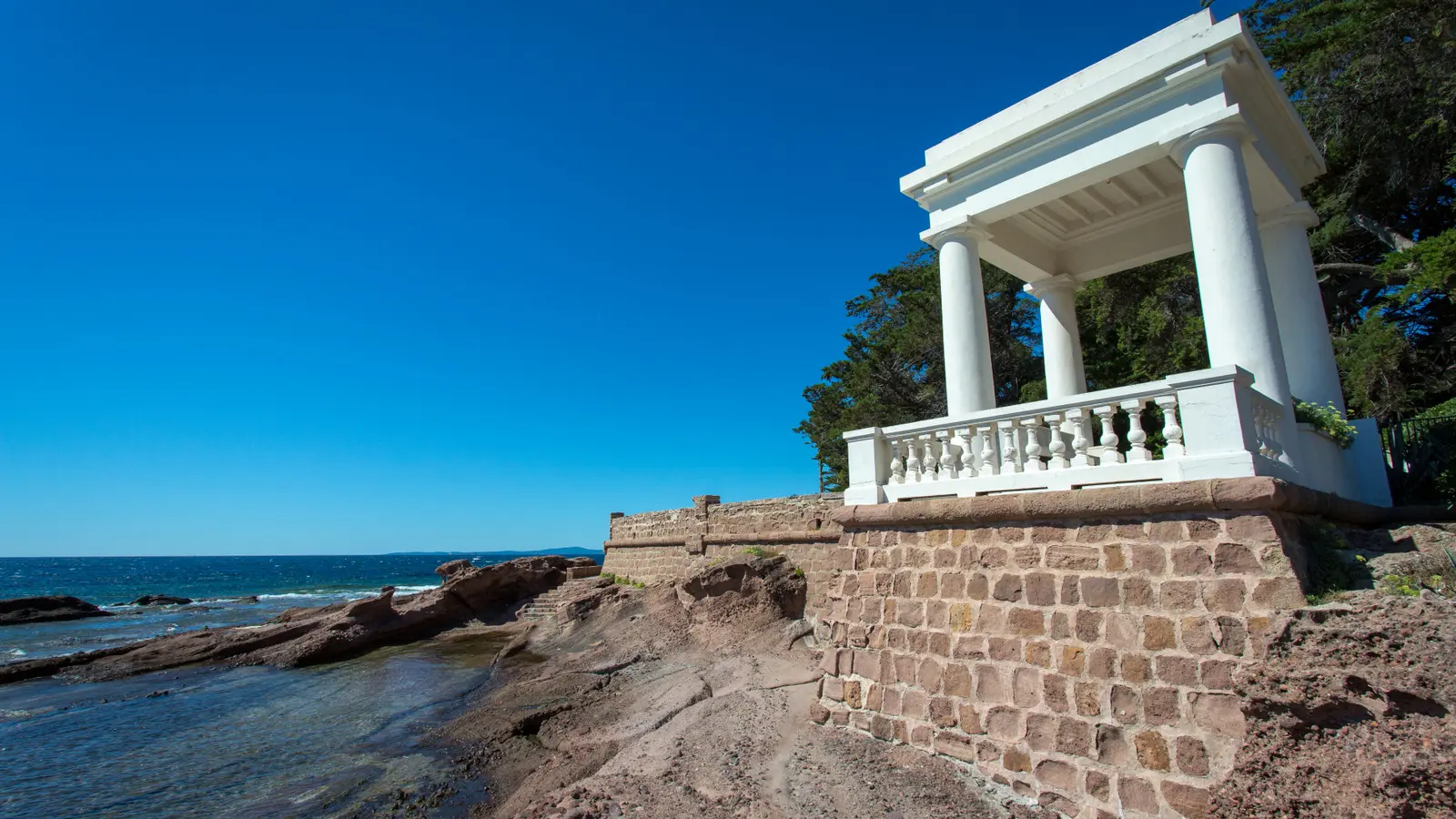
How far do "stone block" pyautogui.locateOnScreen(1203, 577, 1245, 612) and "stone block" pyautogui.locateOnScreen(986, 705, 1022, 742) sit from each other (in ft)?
5.14

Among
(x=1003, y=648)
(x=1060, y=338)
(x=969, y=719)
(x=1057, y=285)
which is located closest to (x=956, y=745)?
(x=969, y=719)

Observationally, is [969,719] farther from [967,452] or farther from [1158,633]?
[967,452]

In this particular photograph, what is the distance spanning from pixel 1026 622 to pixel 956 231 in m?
4.28

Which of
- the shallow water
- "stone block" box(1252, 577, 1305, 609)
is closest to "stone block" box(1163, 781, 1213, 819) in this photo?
"stone block" box(1252, 577, 1305, 609)

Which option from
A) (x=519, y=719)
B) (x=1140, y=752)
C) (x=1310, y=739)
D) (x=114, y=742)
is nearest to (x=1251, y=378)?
(x=1310, y=739)

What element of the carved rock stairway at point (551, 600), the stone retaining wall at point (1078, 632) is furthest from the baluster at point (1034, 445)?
the carved rock stairway at point (551, 600)

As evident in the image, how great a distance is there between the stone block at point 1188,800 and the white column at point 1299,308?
4558 millimetres

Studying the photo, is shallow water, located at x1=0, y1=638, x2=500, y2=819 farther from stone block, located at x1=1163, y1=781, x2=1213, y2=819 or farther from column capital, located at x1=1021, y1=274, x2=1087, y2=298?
column capital, located at x1=1021, y1=274, x2=1087, y2=298

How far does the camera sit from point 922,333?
18969mm

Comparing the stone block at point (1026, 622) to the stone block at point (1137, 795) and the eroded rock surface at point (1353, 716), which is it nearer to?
the stone block at point (1137, 795)

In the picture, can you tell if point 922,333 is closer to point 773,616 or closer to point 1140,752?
point 773,616

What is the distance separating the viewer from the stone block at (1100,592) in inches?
201

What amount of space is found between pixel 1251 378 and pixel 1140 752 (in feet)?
8.97

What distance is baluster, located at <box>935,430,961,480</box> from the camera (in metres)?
6.48
